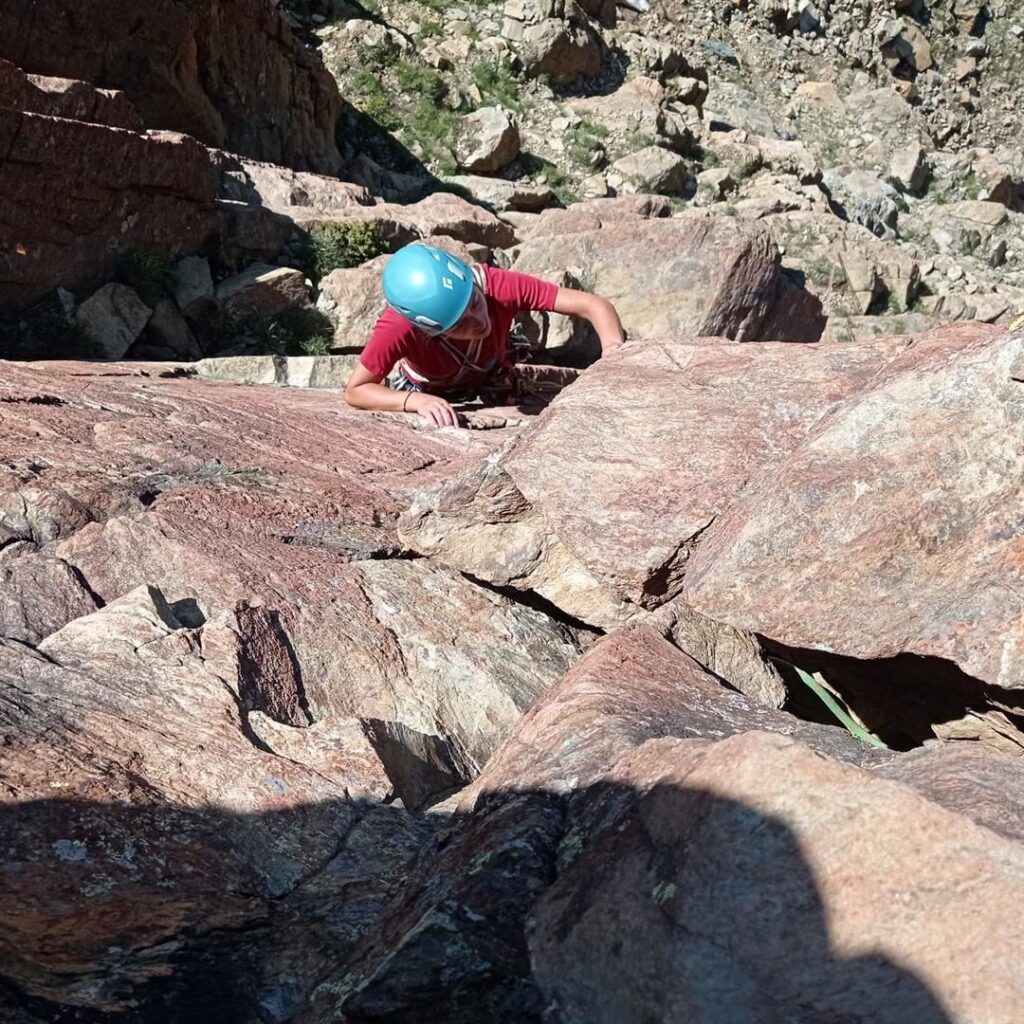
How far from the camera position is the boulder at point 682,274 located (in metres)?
9.52

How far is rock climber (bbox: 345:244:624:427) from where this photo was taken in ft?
20.0

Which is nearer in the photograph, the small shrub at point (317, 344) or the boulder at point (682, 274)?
the small shrub at point (317, 344)

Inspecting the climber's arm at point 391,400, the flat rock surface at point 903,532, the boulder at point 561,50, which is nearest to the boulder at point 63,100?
the climber's arm at point 391,400

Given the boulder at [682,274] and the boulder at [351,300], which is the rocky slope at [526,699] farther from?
the boulder at [682,274]

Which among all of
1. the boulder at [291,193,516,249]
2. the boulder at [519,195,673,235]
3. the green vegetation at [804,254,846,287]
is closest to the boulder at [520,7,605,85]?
the boulder at [519,195,673,235]

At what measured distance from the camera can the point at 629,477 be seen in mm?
4246

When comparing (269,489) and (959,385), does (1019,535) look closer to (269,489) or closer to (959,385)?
(959,385)

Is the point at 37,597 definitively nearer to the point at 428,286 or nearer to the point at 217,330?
the point at 428,286

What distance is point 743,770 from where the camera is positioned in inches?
82.0

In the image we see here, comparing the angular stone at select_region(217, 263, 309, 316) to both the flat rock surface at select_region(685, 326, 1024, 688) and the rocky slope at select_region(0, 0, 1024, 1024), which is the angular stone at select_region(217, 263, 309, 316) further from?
the flat rock surface at select_region(685, 326, 1024, 688)

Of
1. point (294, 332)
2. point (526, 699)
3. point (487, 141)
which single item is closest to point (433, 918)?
point (526, 699)

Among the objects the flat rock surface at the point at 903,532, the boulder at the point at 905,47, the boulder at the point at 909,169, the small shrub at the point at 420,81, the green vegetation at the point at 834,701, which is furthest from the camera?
the boulder at the point at 905,47

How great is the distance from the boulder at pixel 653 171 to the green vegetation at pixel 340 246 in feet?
24.3

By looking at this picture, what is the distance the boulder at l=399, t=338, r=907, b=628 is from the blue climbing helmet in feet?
4.96
